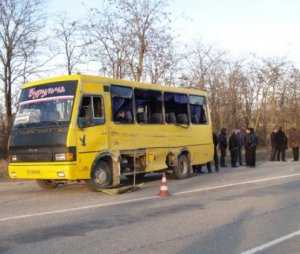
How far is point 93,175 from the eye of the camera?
14648 mm

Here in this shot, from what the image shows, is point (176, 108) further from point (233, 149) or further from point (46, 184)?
point (233, 149)

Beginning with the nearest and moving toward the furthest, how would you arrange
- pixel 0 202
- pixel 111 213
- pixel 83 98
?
1. pixel 111 213
2. pixel 0 202
3. pixel 83 98

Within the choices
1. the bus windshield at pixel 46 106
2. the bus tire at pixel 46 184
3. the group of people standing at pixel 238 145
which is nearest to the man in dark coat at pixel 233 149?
the group of people standing at pixel 238 145

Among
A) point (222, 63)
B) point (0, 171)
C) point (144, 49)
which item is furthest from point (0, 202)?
point (222, 63)

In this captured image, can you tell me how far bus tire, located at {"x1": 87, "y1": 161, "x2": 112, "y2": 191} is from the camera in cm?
1476

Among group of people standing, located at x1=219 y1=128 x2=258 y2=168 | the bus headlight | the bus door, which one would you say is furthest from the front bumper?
group of people standing, located at x1=219 y1=128 x2=258 y2=168

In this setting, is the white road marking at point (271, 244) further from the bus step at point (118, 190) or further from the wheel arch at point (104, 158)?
the wheel arch at point (104, 158)

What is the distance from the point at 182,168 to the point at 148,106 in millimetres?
2794

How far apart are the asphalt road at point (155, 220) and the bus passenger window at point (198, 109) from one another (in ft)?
12.5

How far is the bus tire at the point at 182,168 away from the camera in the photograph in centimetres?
1861

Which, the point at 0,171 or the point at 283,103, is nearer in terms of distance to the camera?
the point at 0,171

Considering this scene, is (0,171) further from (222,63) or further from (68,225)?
(222,63)

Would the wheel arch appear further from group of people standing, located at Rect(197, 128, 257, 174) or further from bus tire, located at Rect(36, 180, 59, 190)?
group of people standing, located at Rect(197, 128, 257, 174)

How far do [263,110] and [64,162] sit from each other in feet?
120
